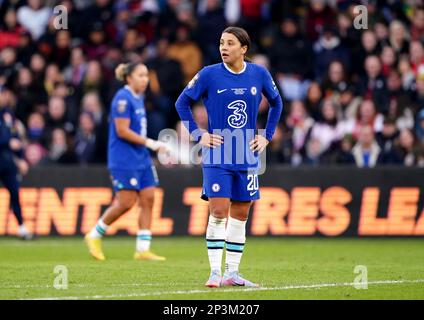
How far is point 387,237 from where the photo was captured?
60.0 ft

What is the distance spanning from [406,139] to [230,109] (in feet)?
28.7

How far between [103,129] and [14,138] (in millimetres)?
2985

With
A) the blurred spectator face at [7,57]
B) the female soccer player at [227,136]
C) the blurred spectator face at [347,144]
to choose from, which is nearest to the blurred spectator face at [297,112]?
the blurred spectator face at [347,144]

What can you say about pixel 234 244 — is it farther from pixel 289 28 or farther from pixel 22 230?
pixel 289 28

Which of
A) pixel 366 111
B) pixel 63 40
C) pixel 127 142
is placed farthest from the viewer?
pixel 63 40

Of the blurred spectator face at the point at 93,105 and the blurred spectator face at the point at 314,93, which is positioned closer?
the blurred spectator face at the point at 314,93

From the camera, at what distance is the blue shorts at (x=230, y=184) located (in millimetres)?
10852

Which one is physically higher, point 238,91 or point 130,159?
point 238,91

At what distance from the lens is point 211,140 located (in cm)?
1083

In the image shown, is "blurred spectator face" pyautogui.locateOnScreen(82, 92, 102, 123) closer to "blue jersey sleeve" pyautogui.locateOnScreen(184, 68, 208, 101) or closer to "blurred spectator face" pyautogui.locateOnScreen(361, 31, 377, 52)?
"blurred spectator face" pyautogui.locateOnScreen(361, 31, 377, 52)

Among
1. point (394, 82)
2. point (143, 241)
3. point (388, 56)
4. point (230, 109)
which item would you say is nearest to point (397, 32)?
point (388, 56)

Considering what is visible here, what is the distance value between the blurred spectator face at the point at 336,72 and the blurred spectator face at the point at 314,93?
12.3 inches

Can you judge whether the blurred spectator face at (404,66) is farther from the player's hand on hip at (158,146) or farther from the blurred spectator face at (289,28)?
the player's hand on hip at (158,146)

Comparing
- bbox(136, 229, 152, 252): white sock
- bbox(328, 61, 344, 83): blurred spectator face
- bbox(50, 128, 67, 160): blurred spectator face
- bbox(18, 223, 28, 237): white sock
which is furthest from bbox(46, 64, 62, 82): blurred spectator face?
bbox(136, 229, 152, 252): white sock
